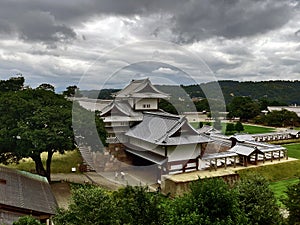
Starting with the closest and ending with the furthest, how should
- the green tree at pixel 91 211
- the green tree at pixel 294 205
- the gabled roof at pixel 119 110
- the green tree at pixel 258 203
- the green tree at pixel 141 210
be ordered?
1. the green tree at pixel 91 211
2. the green tree at pixel 141 210
3. the green tree at pixel 258 203
4. the green tree at pixel 294 205
5. the gabled roof at pixel 119 110

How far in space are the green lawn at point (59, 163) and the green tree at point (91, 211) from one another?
13596 millimetres

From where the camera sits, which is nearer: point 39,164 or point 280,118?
point 39,164

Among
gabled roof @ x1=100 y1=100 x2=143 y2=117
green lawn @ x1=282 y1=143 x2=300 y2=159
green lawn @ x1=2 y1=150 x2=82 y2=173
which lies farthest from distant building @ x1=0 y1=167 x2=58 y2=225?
green lawn @ x1=282 y1=143 x2=300 y2=159

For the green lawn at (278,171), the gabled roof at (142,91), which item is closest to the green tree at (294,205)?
the green lawn at (278,171)

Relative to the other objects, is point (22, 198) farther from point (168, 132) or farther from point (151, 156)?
point (151, 156)

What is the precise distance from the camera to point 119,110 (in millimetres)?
24422

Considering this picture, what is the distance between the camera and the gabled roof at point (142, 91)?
25.7m

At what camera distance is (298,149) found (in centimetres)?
3366

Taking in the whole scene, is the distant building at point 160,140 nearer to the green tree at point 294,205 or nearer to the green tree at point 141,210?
the green tree at point 294,205

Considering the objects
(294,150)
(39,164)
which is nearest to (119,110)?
(39,164)

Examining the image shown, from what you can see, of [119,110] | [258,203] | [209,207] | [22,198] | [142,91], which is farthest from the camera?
[142,91]

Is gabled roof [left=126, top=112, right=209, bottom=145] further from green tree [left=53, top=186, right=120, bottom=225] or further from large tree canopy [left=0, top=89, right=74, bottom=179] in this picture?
green tree [left=53, top=186, right=120, bottom=225]

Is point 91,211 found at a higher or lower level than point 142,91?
lower

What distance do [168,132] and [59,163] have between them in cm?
887
